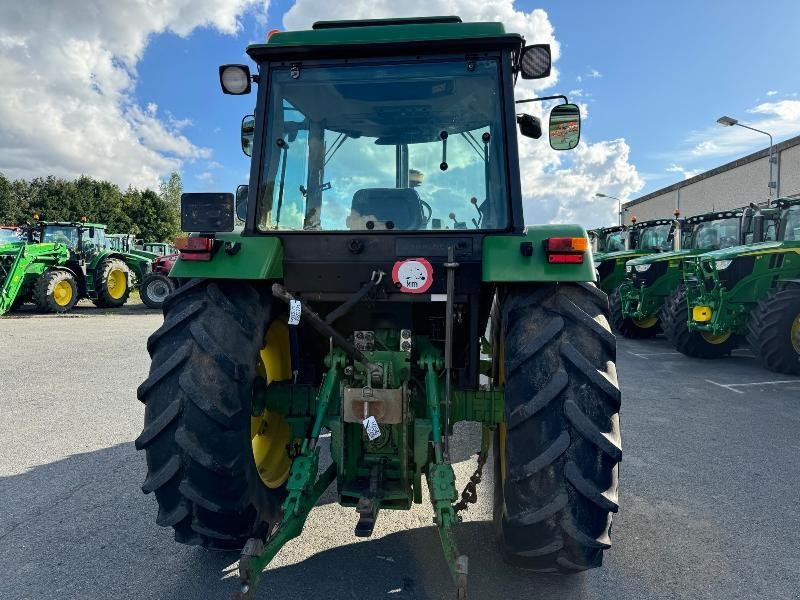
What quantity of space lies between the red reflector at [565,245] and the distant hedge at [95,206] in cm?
5391

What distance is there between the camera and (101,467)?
13.4 ft

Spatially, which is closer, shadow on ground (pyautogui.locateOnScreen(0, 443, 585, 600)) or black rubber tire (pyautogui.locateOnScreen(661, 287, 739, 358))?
shadow on ground (pyautogui.locateOnScreen(0, 443, 585, 600))

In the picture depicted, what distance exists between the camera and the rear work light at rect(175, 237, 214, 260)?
8.61 feet

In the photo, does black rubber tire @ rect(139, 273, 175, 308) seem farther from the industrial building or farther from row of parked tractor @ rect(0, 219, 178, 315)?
the industrial building

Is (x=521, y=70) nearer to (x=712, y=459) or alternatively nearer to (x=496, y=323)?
(x=496, y=323)

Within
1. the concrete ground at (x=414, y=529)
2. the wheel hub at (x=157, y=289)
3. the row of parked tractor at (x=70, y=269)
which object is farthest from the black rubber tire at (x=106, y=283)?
the concrete ground at (x=414, y=529)

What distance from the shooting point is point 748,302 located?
8.31 metres

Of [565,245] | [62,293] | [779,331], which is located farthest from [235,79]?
[62,293]

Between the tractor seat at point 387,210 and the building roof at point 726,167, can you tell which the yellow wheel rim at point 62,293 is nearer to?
the tractor seat at point 387,210

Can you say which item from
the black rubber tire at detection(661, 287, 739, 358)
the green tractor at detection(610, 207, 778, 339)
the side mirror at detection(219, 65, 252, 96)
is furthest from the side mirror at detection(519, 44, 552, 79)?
the green tractor at detection(610, 207, 778, 339)

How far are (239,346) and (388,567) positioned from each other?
128cm

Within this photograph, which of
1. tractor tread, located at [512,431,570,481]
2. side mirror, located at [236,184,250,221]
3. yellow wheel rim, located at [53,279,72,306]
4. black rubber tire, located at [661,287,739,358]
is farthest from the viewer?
yellow wheel rim, located at [53,279,72,306]

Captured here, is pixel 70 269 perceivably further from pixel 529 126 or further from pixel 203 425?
pixel 529 126

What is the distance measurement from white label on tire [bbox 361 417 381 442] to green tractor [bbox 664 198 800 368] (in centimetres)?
700
